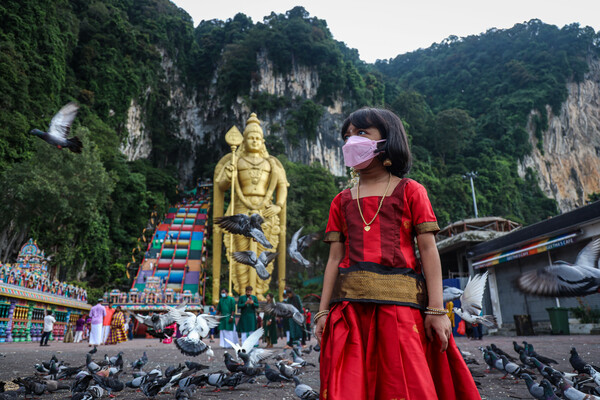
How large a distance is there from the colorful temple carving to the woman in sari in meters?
2.01

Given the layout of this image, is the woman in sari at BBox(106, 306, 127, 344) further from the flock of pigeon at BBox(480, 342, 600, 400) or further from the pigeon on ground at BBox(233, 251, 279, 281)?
the flock of pigeon at BBox(480, 342, 600, 400)

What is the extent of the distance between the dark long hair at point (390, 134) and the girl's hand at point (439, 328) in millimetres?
604

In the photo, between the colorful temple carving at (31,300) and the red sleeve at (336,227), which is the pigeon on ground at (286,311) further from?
the colorful temple carving at (31,300)

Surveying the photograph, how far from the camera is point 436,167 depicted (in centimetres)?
3819

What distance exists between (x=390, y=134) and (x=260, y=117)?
3606 centimetres

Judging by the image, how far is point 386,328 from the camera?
1.47 metres

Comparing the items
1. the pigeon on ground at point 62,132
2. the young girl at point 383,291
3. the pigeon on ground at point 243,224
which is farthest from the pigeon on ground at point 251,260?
the young girl at point 383,291

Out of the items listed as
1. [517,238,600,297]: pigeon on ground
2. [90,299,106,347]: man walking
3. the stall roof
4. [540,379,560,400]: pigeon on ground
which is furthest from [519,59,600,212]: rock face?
[540,379,560,400]: pigeon on ground

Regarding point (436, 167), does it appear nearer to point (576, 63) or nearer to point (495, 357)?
point (576, 63)

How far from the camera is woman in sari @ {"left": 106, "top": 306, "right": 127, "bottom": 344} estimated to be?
419 inches

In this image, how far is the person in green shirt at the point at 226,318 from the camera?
8.04 metres

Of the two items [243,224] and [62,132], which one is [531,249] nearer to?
[243,224]

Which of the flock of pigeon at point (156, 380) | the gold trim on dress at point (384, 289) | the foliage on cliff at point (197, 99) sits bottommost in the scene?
the flock of pigeon at point (156, 380)

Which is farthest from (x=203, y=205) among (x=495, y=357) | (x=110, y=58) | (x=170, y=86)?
(x=495, y=357)
